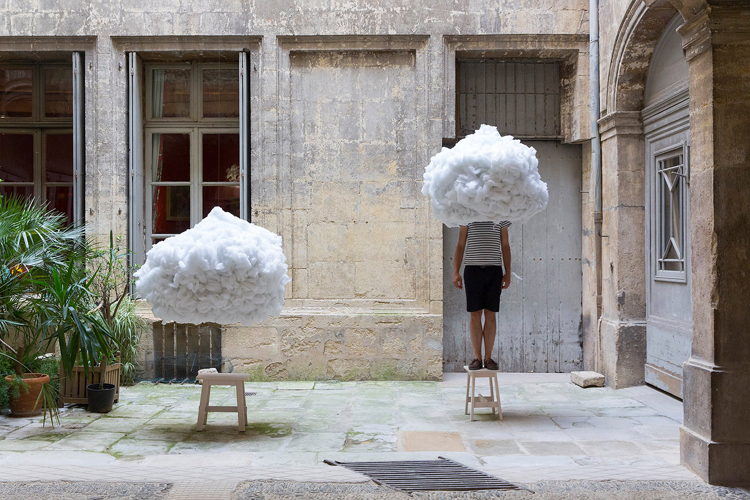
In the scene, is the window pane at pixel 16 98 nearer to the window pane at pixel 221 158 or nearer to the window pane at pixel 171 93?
the window pane at pixel 171 93

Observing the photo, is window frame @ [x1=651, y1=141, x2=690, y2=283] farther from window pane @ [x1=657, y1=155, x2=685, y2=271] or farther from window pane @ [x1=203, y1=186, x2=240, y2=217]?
window pane @ [x1=203, y1=186, x2=240, y2=217]

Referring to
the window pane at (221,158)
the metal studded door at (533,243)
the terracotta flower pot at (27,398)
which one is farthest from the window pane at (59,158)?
the metal studded door at (533,243)

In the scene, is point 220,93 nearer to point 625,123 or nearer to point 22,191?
point 22,191

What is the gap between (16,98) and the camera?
8.00 m

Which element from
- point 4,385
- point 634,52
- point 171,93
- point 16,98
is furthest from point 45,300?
point 634,52

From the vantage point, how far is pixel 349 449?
14.8 ft

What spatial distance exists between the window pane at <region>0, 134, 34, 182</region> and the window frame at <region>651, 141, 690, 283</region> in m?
6.78

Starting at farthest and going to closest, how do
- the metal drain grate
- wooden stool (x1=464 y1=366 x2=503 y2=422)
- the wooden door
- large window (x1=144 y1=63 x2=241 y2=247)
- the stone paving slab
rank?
1. large window (x1=144 y1=63 x2=241 y2=247)
2. the wooden door
3. wooden stool (x1=464 y1=366 x2=503 y2=422)
4. the metal drain grate
5. the stone paving slab

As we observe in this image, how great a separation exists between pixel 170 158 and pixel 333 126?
1926mm

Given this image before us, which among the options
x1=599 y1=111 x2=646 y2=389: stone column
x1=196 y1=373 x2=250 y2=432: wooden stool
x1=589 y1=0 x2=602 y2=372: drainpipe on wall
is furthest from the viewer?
x1=589 y1=0 x2=602 y2=372: drainpipe on wall

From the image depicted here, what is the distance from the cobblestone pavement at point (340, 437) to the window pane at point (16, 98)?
3660 mm

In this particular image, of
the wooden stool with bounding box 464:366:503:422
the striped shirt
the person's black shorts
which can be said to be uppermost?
the striped shirt

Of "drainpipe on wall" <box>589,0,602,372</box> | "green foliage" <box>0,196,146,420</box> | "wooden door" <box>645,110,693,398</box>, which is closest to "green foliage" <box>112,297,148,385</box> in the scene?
"green foliage" <box>0,196,146,420</box>

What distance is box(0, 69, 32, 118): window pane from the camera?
26.2ft
